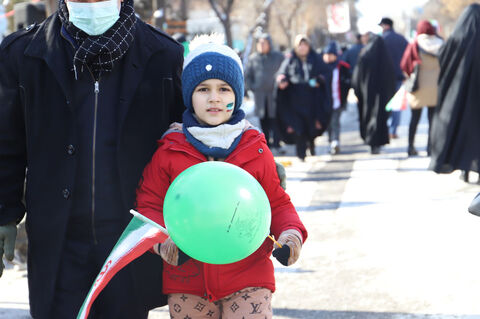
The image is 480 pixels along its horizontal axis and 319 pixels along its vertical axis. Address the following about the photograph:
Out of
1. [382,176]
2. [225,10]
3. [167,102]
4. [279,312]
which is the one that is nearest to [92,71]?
[167,102]

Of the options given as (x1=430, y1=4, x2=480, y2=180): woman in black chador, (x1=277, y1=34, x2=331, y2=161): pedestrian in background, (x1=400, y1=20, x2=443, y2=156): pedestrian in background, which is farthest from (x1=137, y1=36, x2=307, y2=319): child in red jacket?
(x1=277, y1=34, x2=331, y2=161): pedestrian in background

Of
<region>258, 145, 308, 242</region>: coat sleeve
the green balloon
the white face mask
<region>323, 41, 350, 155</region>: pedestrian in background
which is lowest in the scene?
<region>323, 41, 350, 155</region>: pedestrian in background

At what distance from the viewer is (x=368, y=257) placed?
637cm

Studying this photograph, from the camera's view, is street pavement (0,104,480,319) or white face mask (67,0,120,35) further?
street pavement (0,104,480,319)

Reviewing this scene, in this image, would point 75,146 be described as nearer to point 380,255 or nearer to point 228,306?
point 228,306

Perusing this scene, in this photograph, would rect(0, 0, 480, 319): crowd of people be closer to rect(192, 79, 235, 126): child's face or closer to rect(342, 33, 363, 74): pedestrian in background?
rect(192, 79, 235, 126): child's face

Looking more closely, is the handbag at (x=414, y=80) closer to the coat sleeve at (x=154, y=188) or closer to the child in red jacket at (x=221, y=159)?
the child in red jacket at (x=221, y=159)

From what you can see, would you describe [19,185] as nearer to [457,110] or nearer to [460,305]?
[460,305]

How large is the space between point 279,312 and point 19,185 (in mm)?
2450

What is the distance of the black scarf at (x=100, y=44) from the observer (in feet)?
10.1

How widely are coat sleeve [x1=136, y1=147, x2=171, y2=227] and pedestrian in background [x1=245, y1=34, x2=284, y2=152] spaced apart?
1075cm

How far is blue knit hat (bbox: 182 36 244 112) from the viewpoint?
10.4 feet

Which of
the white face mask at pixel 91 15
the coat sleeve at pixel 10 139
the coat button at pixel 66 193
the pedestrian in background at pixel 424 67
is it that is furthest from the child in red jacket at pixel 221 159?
the pedestrian in background at pixel 424 67

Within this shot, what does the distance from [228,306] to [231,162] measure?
0.56 meters
